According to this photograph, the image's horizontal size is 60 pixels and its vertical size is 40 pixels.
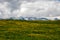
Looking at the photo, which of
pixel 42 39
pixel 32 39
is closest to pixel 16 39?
pixel 32 39

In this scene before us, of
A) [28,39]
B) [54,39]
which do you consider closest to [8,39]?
[28,39]

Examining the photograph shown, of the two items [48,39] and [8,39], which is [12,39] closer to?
[8,39]

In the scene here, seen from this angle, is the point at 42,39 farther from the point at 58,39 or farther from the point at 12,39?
the point at 12,39

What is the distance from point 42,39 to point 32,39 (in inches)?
118

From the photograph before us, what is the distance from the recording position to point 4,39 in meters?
42.6

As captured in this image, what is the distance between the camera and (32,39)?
43469 mm

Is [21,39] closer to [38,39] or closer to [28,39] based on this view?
[28,39]

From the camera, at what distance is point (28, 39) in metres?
43.4

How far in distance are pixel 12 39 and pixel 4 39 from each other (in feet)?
7.08

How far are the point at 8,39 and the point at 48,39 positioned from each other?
11.1 meters

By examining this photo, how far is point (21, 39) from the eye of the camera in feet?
142


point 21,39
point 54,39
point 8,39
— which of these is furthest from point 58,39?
point 8,39

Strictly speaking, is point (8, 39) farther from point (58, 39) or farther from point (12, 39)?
point (58, 39)

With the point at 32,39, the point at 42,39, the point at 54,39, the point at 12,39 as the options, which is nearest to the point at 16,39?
the point at 12,39
